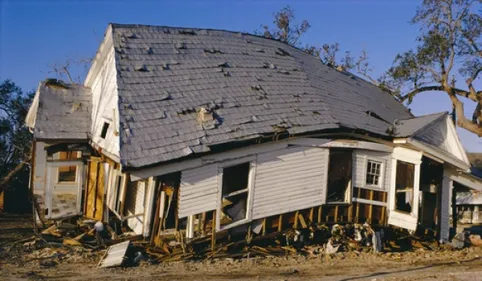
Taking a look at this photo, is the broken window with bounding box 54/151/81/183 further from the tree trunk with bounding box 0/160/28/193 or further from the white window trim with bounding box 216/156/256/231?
the white window trim with bounding box 216/156/256/231

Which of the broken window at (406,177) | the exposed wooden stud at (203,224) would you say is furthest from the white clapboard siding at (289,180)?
the broken window at (406,177)

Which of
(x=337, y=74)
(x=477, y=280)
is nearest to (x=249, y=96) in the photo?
(x=337, y=74)

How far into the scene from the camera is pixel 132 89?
1371 centimetres

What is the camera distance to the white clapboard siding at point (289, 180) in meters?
13.7

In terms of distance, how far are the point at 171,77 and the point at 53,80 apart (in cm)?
577

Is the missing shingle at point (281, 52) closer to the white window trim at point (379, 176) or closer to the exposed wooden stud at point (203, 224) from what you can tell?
the white window trim at point (379, 176)

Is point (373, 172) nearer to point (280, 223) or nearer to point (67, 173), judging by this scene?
point (280, 223)

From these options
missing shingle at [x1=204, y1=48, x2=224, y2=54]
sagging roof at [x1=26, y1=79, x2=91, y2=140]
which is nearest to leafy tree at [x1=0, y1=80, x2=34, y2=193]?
sagging roof at [x1=26, y1=79, x2=91, y2=140]

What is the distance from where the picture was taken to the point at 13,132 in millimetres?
23656

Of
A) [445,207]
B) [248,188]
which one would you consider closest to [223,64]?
[248,188]

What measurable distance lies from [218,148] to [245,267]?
136 inches

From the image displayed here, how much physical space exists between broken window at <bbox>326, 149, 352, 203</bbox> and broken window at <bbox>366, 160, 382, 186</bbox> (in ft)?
3.11

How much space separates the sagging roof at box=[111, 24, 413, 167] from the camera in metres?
12.6

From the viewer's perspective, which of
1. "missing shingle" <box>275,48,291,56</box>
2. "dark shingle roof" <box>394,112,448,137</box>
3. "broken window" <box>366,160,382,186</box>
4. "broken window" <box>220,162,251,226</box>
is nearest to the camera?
"broken window" <box>220,162,251,226</box>
